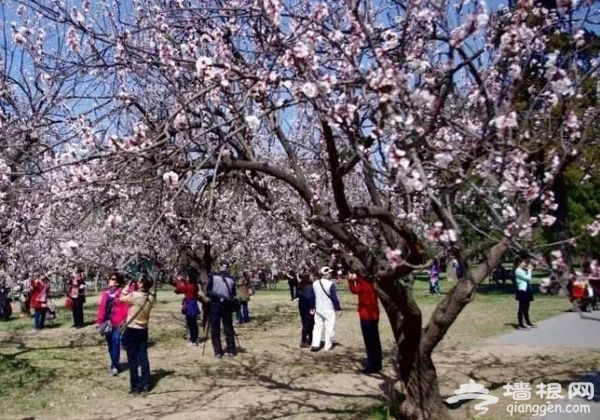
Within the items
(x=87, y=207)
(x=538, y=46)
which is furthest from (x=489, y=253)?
(x=87, y=207)

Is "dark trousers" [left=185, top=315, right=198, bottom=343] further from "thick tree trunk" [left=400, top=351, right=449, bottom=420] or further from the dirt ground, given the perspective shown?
"thick tree trunk" [left=400, top=351, right=449, bottom=420]

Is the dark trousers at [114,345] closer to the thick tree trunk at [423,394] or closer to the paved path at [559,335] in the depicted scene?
the thick tree trunk at [423,394]

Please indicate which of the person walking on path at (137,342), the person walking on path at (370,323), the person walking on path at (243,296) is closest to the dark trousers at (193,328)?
the person walking on path at (243,296)

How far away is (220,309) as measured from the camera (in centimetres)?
1197

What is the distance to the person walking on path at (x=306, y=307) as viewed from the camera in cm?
1309

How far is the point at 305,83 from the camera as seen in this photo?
180 inches

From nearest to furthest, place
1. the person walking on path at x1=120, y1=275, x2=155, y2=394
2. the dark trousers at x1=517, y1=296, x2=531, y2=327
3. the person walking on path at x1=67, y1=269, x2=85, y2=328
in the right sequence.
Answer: the person walking on path at x1=120, y1=275, x2=155, y2=394 → the dark trousers at x1=517, y1=296, x2=531, y2=327 → the person walking on path at x1=67, y1=269, x2=85, y2=328

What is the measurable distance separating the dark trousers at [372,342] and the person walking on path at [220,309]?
313 centimetres

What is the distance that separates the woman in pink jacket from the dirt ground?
15.1 inches

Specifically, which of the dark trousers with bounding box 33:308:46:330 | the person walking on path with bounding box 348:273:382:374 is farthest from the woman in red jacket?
the person walking on path with bounding box 348:273:382:374

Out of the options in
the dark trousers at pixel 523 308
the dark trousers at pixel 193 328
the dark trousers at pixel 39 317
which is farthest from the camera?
the dark trousers at pixel 39 317

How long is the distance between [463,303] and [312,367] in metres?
4.73

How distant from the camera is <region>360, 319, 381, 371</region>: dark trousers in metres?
9.84

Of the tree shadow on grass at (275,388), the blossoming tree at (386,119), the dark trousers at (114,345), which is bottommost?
the tree shadow on grass at (275,388)
